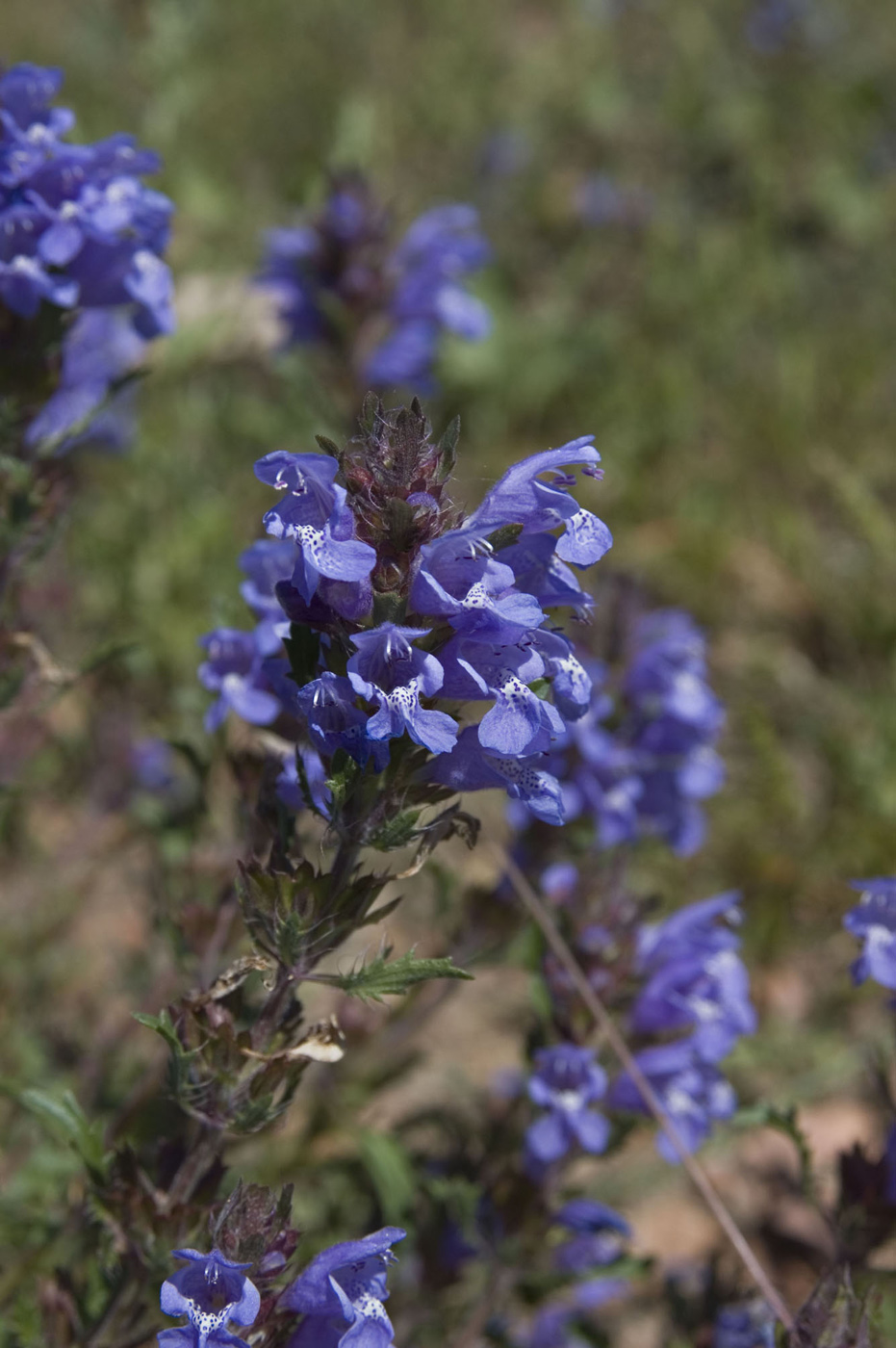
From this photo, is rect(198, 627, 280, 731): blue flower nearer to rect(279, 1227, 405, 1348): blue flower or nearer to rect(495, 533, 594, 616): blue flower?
rect(495, 533, 594, 616): blue flower

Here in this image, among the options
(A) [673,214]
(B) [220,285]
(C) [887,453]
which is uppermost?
(A) [673,214]

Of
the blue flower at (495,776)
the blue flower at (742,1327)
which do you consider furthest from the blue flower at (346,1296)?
the blue flower at (742,1327)

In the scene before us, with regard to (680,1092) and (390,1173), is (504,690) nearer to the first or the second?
(680,1092)

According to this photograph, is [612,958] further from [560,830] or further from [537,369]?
[537,369]

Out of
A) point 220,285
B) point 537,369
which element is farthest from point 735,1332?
point 220,285

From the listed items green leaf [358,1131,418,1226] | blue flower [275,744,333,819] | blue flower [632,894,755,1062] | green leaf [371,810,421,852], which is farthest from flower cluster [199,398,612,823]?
green leaf [358,1131,418,1226]

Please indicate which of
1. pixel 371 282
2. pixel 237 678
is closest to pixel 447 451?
pixel 237 678

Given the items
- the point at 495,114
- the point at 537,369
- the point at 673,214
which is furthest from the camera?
the point at 495,114
